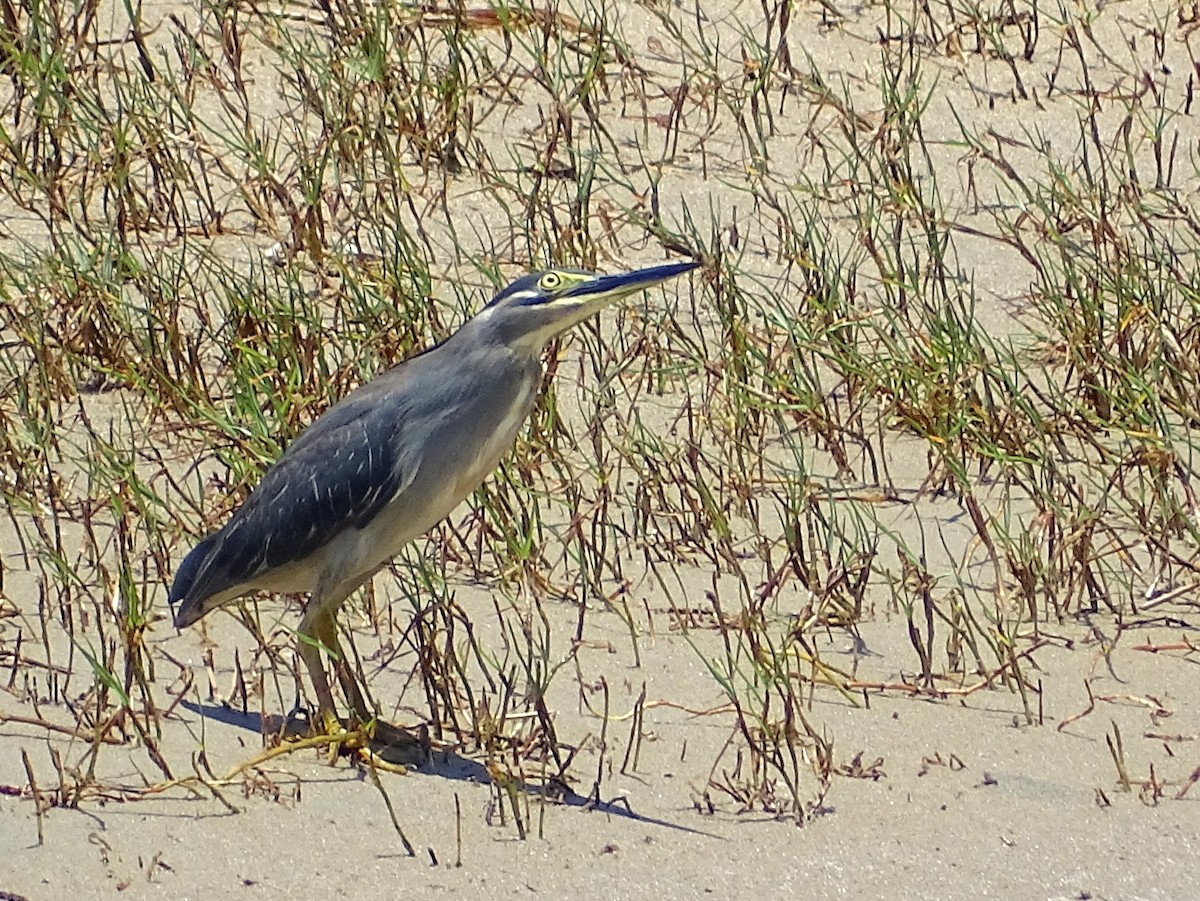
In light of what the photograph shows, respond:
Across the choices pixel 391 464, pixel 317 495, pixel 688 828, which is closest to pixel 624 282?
pixel 391 464

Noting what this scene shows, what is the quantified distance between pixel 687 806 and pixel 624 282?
41.2 inches

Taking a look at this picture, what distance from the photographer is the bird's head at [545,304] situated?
475 cm

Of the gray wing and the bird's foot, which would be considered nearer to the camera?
the bird's foot

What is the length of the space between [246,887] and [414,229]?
3426mm

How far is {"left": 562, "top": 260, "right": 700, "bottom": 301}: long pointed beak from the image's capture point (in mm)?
4641

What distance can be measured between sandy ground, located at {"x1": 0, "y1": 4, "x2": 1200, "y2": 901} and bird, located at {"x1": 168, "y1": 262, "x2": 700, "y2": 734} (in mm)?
225

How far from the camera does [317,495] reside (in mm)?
4828

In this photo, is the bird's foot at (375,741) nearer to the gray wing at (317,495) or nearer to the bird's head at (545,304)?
the gray wing at (317,495)

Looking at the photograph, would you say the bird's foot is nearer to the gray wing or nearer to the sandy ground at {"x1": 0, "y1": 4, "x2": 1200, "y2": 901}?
the sandy ground at {"x1": 0, "y1": 4, "x2": 1200, "y2": 901}

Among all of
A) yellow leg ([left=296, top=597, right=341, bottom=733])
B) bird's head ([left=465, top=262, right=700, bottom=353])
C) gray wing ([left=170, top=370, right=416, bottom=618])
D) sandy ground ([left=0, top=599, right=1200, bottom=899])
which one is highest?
bird's head ([left=465, top=262, right=700, bottom=353])

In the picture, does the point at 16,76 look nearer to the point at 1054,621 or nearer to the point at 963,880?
the point at 1054,621

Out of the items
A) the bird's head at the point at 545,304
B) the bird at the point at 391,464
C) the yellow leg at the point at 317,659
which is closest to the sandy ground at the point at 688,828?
the yellow leg at the point at 317,659

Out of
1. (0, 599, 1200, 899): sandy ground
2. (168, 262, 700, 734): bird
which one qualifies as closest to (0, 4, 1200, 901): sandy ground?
(0, 599, 1200, 899): sandy ground

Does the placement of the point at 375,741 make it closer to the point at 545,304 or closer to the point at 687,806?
the point at 687,806
